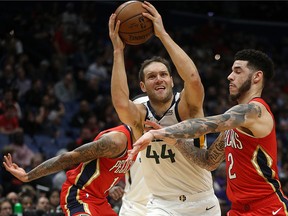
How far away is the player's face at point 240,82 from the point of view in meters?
5.29

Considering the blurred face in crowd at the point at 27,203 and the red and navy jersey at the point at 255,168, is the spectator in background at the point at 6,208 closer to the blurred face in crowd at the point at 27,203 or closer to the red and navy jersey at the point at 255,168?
the blurred face in crowd at the point at 27,203

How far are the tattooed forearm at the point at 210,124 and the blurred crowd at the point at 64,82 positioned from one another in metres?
4.21

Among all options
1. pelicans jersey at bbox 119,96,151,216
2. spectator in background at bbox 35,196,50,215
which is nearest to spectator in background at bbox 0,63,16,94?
spectator in background at bbox 35,196,50,215

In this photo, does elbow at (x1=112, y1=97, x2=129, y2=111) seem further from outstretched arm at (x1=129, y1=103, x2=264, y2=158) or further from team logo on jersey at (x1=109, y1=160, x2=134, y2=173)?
outstretched arm at (x1=129, y1=103, x2=264, y2=158)

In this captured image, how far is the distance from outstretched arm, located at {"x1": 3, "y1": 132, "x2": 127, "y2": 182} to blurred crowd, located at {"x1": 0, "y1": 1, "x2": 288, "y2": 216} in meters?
2.29

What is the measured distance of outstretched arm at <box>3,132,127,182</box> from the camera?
614 cm

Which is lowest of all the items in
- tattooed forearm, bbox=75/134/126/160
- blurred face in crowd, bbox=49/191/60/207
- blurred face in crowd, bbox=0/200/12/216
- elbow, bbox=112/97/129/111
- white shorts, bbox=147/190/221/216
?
blurred face in crowd, bbox=49/191/60/207

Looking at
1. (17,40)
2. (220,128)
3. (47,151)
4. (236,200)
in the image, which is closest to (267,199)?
(236,200)

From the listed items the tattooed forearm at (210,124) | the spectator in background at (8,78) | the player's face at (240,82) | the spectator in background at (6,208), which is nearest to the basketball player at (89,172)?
the player's face at (240,82)

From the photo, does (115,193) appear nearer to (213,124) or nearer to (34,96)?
(213,124)

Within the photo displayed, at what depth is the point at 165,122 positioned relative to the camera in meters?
5.89

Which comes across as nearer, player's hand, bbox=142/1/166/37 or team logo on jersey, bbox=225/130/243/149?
team logo on jersey, bbox=225/130/243/149

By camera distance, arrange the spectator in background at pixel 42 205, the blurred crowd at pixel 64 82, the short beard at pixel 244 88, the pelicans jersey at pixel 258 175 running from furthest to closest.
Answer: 1. the blurred crowd at pixel 64 82
2. the spectator in background at pixel 42 205
3. the short beard at pixel 244 88
4. the pelicans jersey at pixel 258 175

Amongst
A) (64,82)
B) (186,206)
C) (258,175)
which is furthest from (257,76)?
(64,82)
